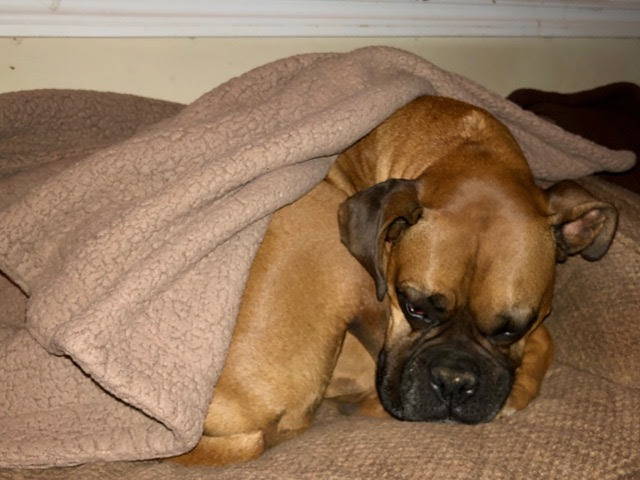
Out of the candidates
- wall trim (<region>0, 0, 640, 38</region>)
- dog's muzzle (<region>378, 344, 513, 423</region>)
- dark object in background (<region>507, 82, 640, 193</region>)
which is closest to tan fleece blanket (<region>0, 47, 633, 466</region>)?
dog's muzzle (<region>378, 344, 513, 423</region>)

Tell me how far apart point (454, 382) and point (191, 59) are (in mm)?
1667

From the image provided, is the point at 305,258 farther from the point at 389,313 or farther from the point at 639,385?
the point at 639,385

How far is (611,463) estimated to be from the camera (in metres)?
1.67

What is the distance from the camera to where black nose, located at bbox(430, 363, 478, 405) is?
188 centimetres

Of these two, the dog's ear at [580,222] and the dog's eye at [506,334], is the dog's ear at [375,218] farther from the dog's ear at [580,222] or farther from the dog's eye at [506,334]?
the dog's ear at [580,222]

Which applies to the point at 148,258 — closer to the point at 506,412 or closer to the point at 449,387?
the point at 449,387

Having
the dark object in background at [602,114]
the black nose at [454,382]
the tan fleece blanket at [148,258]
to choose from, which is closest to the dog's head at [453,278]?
the black nose at [454,382]

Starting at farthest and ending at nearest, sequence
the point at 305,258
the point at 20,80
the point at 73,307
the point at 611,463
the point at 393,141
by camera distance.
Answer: the point at 20,80 < the point at 393,141 < the point at 305,258 < the point at 611,463 < the point at 73,307

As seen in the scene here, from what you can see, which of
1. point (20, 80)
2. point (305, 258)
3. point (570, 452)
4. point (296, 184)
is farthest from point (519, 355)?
point (20, 80)

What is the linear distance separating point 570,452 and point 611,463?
0.09 meters

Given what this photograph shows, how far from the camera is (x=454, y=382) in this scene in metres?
1.88

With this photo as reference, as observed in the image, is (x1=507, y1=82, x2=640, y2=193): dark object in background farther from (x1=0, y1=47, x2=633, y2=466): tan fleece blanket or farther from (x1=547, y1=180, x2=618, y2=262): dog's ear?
(x1=0, y1=47, x2=633, y2=466): tan fleece blanket

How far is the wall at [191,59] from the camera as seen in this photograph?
2602 mm

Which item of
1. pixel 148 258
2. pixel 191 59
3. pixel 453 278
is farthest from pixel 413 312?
pixel 191 59
